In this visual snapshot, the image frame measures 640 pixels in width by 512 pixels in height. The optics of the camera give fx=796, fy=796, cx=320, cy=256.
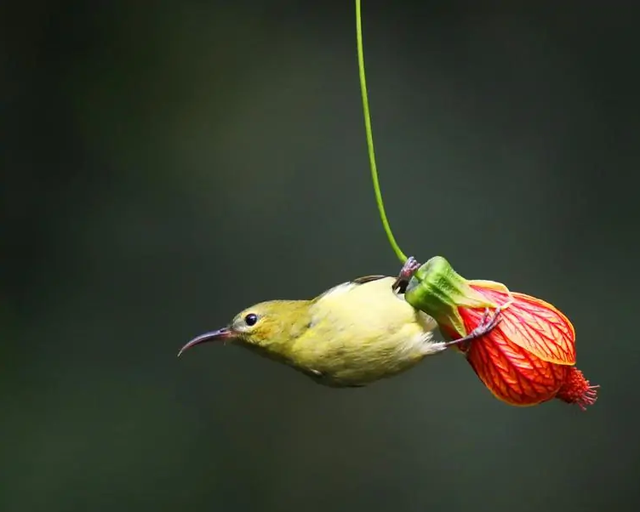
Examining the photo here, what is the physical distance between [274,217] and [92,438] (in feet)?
2.83

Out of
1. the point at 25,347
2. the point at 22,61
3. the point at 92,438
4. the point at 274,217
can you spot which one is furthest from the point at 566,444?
the point at 22,61

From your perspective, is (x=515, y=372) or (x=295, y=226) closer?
(x=515, y=372)

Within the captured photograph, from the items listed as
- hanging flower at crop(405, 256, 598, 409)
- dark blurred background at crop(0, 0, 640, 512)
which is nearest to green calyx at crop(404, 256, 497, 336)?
hanging flower at crop(405, 256, 598, 409)

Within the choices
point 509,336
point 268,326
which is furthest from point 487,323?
point 268,326

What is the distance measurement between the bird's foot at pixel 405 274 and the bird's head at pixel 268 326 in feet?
0.51

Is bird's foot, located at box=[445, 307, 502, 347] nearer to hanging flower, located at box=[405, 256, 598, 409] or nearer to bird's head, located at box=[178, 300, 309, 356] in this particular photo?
hanging flower, located at box=[405, 256, 598, 409]

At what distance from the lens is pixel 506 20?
2.30 m

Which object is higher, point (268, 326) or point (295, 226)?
point (295, 226)

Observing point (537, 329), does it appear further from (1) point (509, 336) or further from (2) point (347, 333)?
(2) point (347, 333)

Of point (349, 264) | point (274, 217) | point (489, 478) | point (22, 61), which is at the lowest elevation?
point (489, 478)

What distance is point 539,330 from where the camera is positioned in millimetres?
965

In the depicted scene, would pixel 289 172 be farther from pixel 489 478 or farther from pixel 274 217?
pixel 489 478

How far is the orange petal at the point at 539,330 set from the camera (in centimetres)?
96

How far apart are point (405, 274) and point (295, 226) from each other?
129 centimetres
